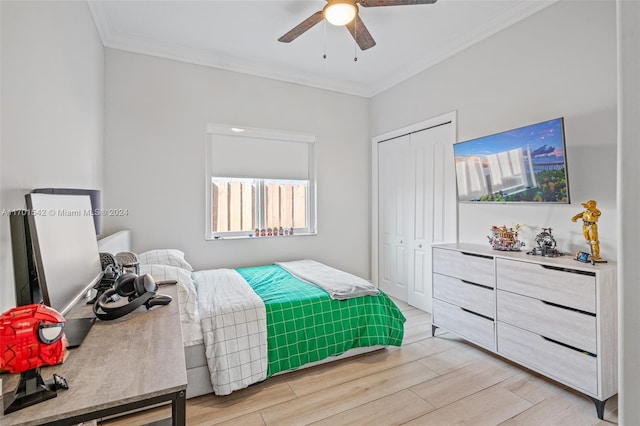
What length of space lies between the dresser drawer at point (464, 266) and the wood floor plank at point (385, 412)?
1068 millimetres

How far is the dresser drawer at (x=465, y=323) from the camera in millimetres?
2510

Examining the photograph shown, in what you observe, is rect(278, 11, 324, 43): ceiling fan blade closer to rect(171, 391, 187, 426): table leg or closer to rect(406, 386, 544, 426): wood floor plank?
rect(171, 391, 187, 426): table leg

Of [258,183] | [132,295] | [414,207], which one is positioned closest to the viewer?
[132,295]

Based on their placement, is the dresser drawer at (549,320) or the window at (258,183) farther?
the window at (258,183)

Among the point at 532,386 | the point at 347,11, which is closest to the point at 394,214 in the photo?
the point at 532,386

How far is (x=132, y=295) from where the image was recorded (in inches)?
54.7

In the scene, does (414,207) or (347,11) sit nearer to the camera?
(347,11)

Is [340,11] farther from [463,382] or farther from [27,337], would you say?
[463,382]

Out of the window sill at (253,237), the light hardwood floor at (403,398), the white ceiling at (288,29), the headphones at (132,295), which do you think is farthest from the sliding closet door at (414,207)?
the headphones at (132,295)

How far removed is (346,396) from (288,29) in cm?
318

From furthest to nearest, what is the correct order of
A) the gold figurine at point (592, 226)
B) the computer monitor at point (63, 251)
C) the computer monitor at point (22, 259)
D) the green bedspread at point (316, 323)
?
1. the green bedspread at point (316, 323)
2. the gold figurine at point (592, 226)
3. the computer monitor at point (22, 259)
4. the computer monitor at point (63, 251)

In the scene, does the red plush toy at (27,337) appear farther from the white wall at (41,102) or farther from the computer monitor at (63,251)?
the white wall at (41,102)

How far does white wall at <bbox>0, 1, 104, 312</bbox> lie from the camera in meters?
1.19

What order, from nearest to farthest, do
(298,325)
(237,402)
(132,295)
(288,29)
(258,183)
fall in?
(132,295) → (237,402) → (298,325) → (288,29) → (258,183)
